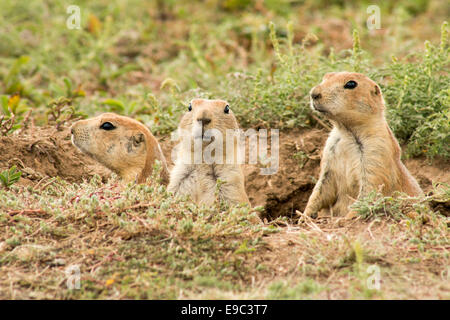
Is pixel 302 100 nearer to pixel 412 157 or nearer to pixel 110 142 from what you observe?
pixel 412 157

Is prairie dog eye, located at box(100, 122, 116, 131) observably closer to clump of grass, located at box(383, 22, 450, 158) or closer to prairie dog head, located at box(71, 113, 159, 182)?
prairie dog head, located at box(71, 113, 159, 182)

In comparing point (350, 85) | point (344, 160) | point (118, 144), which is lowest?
point (344, 160)

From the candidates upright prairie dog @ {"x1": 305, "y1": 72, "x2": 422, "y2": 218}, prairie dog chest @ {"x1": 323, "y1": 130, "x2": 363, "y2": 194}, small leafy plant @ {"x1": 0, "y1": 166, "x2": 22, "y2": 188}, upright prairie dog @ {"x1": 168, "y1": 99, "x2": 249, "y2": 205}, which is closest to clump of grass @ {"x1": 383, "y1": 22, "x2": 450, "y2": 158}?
upright prairie dog @ {"x1": 305, "y1": 72, "x2": 422, "y2": 218}

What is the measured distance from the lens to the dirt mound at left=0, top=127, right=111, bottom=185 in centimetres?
643

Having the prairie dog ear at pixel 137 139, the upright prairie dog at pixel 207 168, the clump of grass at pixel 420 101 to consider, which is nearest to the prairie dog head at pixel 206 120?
the upright prairie dog at pixel 207 168

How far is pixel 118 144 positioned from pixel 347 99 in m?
2.36

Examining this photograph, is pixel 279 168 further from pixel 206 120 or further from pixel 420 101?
pixel 206 120

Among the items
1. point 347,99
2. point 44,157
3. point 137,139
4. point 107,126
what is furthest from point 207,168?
point 44,157

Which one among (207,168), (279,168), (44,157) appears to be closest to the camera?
(207,168)

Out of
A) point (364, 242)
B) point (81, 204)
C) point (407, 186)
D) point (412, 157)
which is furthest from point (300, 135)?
point (81, 204)

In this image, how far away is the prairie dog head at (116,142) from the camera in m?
6.41

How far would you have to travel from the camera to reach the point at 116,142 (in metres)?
6.50

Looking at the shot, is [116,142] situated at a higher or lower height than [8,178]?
higher

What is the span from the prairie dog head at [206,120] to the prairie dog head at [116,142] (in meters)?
0.67
